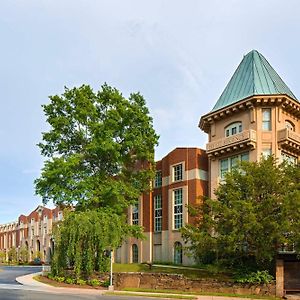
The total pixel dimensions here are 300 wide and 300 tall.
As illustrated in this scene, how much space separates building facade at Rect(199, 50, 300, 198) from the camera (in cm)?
3603

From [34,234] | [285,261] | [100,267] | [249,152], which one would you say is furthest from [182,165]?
[34,234]

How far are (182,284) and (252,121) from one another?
15276mm

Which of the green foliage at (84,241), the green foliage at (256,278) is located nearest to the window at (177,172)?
the green foliage at (84,241)

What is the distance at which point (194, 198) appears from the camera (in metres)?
39.4

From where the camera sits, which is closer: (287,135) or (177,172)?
(287,135)

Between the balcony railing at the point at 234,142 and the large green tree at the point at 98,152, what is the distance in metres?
4.73

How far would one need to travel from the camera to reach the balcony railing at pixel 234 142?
35.7m

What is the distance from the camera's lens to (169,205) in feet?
138

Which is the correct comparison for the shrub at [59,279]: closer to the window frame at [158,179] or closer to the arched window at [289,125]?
the window frame at [158,179]

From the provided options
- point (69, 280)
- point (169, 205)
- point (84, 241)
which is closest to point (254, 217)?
point (84, 241)

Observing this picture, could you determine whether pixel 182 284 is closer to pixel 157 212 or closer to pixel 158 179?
pixel 157 212

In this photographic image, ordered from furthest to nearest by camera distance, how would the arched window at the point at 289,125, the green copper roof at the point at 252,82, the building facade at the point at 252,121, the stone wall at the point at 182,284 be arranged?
the green copper roof at the point at 252,82 < the arched window at the point at 289,125 < the building facade at the point at 252,121 < the stone wall at the point at 182,284

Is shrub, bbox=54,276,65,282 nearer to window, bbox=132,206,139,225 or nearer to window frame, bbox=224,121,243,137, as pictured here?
window, bbox=132,206,139,225

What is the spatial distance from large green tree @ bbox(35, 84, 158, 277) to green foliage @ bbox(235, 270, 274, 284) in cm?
993
